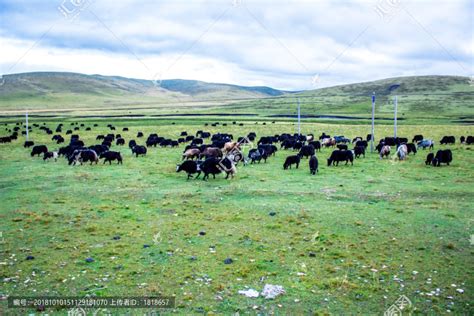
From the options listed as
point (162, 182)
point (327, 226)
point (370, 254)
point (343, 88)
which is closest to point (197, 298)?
point (370, 254)

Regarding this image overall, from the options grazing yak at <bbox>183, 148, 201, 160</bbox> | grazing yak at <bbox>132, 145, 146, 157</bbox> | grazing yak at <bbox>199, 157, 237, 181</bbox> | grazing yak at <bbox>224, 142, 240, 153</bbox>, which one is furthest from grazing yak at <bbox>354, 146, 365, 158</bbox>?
grazing yak at <bbox>132, 145, 146, 157</bbox>

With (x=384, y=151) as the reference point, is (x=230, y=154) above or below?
below

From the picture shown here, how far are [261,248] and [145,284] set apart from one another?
3594 mm

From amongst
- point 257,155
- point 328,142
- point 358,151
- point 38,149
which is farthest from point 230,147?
point 38,149

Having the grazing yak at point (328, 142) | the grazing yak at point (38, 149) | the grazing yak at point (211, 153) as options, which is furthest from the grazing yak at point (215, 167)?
the grazing yak at point (328, 142)

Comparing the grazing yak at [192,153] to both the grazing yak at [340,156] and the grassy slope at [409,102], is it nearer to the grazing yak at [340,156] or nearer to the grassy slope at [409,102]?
the grazing yak at [340,156]

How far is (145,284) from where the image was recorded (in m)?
8.68

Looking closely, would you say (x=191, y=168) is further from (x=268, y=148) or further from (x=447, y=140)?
(x=447, y=140)

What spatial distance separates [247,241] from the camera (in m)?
11.5

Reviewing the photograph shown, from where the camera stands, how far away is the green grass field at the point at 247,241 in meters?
8.30

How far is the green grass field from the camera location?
327 inches

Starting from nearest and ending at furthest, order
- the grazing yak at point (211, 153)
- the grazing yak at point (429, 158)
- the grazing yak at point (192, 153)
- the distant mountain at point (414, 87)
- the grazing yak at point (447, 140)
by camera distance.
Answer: the grazing yak at point (429, 158)
the grazing yak at point (211, 153)
the grazing yak at point (192, 153)
the grazing yak at point (447, 140)
the distant mountain at point (414, 87)

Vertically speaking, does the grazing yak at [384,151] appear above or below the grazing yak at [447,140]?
below

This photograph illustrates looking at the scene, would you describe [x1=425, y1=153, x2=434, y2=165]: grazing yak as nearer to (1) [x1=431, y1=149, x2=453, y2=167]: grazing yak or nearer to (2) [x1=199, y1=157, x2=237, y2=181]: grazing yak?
(1) [x1=431, y1=149, x2=453, y2=167]: grazing yak
